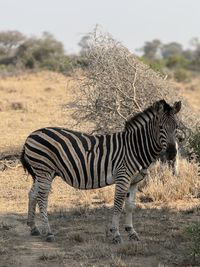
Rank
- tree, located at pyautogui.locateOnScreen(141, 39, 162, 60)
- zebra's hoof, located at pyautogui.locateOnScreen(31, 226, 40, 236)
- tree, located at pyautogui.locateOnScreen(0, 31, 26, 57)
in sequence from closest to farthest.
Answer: zebra's hoof, located at pyautogui.locateOnScreen(31, 226, 40, 236), tree, located at pyautogui.locateOnScreen(0, 31, 26, 57), tree, located at pyautogui.locateOnScreen(141, 39, 162, 60)

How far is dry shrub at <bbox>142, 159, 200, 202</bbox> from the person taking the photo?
31.4ft

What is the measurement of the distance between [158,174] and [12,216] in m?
2.95

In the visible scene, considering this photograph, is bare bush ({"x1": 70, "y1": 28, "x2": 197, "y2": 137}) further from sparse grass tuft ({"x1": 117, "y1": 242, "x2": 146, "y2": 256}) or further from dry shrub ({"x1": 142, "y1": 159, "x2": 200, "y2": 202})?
sparse grass tuft ({"x1": 117, "y1": 242, "x2": 146, "y2": 256})

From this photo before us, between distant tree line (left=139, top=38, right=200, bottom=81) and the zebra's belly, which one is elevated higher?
distant tree line (left=139, top=38, right=200, bottom=81)

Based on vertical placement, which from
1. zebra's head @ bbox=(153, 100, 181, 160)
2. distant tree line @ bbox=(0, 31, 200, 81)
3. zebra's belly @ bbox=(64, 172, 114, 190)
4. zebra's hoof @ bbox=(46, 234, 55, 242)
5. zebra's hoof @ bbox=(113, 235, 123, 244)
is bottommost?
zebra's hoof @ bbox=(46, 234, 55, 242)

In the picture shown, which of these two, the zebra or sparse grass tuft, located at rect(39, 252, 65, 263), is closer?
sparse grass tuft, located at rect(39, 252, 65, 263)

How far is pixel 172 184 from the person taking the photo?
981 centimetres

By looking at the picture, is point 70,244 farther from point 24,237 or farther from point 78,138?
point 78,138

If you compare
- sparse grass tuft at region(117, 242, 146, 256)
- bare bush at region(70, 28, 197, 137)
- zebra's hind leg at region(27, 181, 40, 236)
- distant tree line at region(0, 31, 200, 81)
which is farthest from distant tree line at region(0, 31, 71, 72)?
sparse grass tuft at region(117, 242, 146, 256)

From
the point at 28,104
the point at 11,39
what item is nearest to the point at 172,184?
the point at 28,104

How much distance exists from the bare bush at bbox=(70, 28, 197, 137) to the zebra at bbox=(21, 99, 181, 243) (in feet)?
10.5

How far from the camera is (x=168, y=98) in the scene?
11.2 meters

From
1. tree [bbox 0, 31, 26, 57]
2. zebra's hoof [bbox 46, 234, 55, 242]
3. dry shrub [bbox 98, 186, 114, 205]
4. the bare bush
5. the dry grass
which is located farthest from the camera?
tree [bbox 0, 31, 26, 57]

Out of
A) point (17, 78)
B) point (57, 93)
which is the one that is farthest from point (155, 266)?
point (17, 78)
